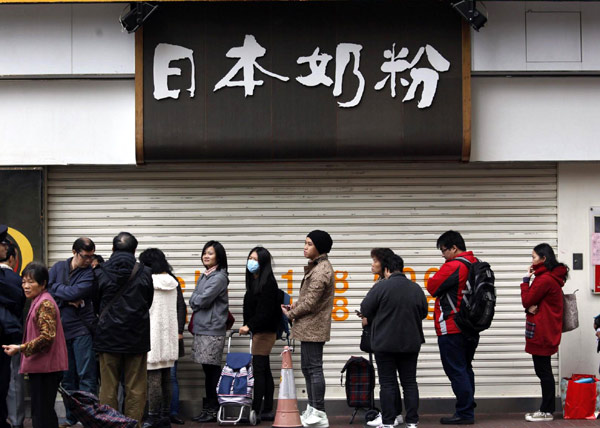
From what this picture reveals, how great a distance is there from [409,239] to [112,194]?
359cm

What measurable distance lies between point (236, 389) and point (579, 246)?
14.4 feet

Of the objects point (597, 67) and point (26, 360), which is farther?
point (597, 67)

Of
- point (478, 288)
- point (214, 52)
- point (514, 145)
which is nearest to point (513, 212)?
point (514, 145)

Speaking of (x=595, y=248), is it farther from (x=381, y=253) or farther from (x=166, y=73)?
(x=166, y=73)

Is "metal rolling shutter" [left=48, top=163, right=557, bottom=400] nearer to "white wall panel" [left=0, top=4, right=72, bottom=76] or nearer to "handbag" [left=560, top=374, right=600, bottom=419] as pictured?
"handbag" [left=560, top=374, right=600, bottom=419]

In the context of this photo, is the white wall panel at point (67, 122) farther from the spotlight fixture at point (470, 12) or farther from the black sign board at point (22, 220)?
the spotlight fixture at point (470, 12)

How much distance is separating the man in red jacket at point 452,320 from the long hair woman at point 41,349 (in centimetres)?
400

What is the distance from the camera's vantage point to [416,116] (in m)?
10.5

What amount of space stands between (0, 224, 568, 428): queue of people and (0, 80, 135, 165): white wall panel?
1.38 metres

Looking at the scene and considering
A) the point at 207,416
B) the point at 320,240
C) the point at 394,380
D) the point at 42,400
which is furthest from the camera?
the point at 207,416

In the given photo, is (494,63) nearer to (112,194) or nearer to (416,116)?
(416,116)

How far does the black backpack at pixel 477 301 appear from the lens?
31.9 ft

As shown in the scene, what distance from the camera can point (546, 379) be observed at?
10.1 metres

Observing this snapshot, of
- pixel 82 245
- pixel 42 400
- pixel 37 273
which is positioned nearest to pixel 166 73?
pixel 82 245
